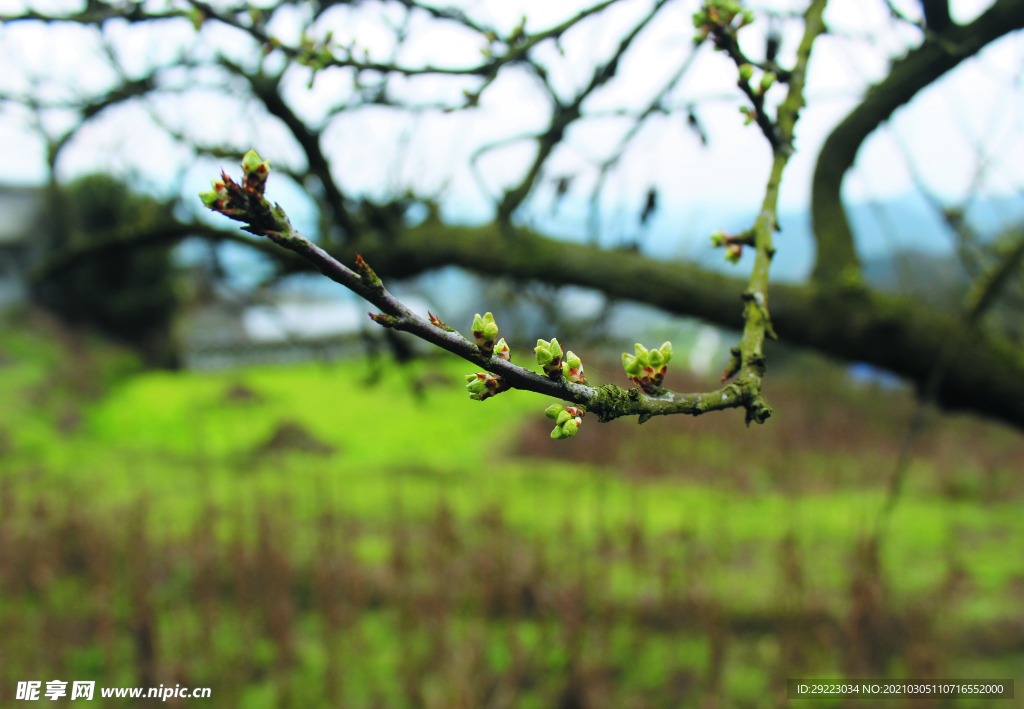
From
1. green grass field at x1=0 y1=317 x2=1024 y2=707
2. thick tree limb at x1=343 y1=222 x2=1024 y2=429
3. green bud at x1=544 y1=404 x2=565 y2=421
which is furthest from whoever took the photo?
green grass field at x1=0 y1=317 x2=1024 y2=707

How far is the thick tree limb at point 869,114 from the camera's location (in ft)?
5.53

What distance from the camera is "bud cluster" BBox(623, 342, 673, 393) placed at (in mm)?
640

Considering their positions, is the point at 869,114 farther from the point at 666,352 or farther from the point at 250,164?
the point at 250,164

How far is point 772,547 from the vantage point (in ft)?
15.9

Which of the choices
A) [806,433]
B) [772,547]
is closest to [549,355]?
[772,547]

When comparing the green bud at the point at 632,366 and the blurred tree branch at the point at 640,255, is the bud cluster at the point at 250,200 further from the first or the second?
the blurred tree branch at the point at 640,255

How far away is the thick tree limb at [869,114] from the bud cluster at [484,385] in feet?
5.21

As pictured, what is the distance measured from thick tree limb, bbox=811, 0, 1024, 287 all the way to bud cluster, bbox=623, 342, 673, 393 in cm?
143

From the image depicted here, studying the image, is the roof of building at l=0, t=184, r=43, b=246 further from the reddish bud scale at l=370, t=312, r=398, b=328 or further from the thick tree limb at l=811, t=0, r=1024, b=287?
the reddish bud scale at l=370, t=312, r=398, b=328

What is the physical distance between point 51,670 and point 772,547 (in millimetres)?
4617

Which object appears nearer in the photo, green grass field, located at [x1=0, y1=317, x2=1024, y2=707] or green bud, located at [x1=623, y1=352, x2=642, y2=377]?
green bud, located at [x1=623, y1=352, x2=642, y2=377]

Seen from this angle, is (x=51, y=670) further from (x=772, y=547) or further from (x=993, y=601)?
(x=993, y=601)

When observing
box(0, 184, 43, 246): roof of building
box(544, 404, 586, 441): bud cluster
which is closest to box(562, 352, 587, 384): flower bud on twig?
box(544, 404, 586, 441): bud cluster

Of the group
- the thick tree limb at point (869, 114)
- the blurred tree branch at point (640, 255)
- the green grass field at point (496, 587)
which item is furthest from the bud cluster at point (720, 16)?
the green grass field at point (496, 587)
